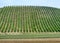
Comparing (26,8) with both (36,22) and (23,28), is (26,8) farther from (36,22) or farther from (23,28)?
(23,28)

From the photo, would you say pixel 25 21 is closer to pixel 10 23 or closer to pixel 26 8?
pixel 10 23

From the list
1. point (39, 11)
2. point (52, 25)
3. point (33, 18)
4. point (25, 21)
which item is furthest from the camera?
point (39, 11)

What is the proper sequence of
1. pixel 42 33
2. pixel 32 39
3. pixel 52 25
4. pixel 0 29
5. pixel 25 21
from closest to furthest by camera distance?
pixel 32 39 → pixel 42 33 → pixel 0 29 → pixel 52 25 → pixel 25 21

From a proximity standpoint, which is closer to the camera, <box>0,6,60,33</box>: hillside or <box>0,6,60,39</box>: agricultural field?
<box>0,6,60,39</box>: agricultural field

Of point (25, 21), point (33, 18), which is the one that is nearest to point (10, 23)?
point (25, 21)

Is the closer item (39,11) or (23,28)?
(23,28)

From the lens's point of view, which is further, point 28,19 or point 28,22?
point 28,19
